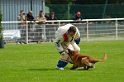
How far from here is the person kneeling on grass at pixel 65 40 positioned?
1512cm

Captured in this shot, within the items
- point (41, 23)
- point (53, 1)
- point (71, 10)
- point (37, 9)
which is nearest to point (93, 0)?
point (53, 1)

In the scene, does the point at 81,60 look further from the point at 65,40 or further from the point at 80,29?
the point at 80,29

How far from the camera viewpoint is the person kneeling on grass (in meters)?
15.1

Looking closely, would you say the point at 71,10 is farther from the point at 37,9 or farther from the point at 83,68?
the point at 83,68

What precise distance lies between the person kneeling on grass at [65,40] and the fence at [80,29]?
44.9ft

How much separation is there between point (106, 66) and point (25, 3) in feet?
57.9

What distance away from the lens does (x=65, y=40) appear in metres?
15.5

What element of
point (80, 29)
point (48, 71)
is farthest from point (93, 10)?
point (48, 71)

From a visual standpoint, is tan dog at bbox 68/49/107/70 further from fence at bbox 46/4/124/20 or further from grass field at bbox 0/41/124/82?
fence at bbox 46/4/124/20

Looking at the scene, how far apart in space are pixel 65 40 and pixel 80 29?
1561 cm

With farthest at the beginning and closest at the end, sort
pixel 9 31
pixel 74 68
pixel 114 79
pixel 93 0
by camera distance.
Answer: pixel 93 0 → pixel 9 31 → pixel 74 68 → pixel 114 79

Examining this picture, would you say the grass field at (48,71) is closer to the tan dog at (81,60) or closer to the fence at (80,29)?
the tan dog at (81,60)

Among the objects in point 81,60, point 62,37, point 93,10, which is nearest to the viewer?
point 81,60

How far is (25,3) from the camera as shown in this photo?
33219 millimetres
